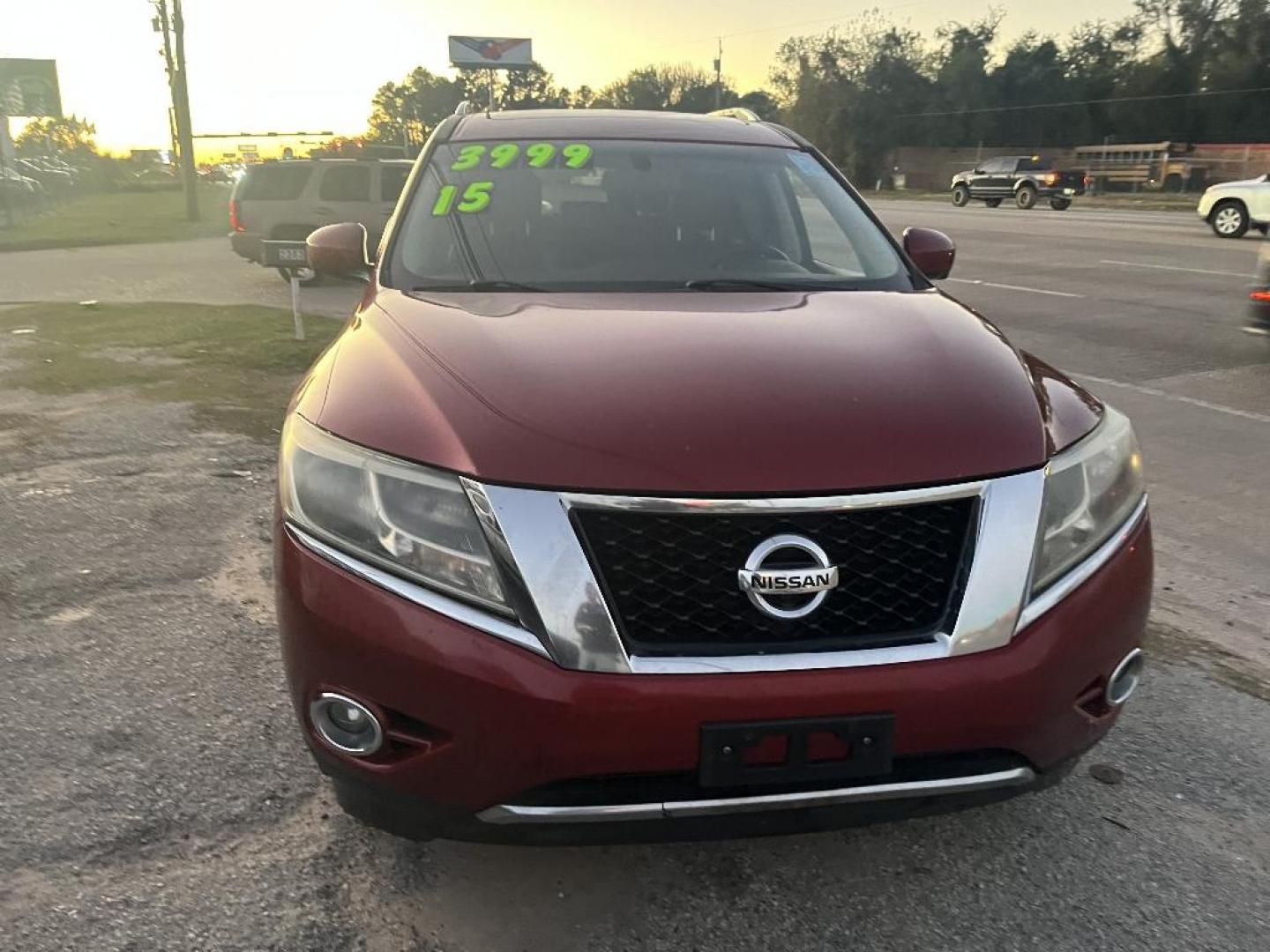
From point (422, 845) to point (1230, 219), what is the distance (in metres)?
22.2

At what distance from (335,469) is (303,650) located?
1.21ft

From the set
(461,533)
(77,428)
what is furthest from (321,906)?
(77,428)

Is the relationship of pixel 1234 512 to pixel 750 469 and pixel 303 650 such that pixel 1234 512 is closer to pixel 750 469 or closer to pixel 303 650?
pixel 750 469

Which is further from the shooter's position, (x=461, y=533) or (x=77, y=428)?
(x=77, y=428)

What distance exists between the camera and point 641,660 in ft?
6.37

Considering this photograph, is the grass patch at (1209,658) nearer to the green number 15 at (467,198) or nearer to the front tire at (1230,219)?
the green number 15 at (467,198)

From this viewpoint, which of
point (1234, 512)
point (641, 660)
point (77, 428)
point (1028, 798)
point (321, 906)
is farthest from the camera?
point (77, 428)

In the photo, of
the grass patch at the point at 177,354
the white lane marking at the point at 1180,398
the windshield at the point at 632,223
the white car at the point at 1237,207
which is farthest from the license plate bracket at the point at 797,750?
the white car at the point at 1237,207

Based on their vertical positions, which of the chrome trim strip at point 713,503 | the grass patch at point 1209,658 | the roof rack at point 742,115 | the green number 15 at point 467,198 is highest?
the roof rack at point 742,115

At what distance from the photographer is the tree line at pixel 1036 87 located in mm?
56531

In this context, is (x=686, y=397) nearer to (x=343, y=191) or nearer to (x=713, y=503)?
(x=713, y=503)

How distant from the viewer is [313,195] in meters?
15.0

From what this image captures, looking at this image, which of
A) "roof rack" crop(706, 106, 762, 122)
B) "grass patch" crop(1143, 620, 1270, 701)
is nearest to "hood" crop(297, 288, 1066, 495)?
"grass patch" crop(1143, 620, 1270, 701)

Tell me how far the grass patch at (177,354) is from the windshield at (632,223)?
3.43 meters
